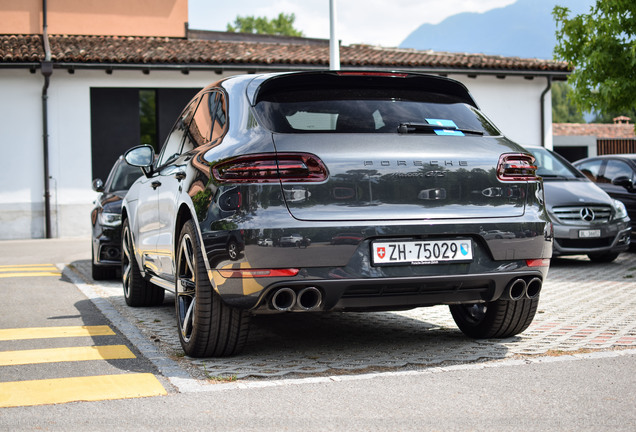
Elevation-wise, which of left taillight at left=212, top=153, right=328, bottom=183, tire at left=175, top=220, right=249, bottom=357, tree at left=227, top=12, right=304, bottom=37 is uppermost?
tree at left=227, top=12, right=304, bottom=37

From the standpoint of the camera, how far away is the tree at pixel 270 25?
3378 inches

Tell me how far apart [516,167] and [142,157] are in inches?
129

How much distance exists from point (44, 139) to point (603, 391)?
2078 centimetres

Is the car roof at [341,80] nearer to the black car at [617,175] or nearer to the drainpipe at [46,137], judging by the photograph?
the black car at [617,175]

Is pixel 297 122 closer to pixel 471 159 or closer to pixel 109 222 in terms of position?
pixel 471 159

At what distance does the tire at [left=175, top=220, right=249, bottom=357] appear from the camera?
205 inches

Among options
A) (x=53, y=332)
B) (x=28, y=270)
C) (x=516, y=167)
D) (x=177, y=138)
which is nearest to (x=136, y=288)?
(x=53, y=332)

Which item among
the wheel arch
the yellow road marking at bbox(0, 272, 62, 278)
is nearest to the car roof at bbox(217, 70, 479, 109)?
the wheel arch

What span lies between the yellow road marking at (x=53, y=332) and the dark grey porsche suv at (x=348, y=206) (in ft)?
4.61

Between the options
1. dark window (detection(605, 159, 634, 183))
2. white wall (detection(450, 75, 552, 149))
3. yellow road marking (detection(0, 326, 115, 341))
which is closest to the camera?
yellow road marking (detection(0, 326, 115, 341))

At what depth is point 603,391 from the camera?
4.48 metres

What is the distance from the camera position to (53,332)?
273 inches

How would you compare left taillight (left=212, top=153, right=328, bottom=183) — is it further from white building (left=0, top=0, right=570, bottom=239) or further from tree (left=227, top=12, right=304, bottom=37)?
tree (left=227, top=12, right=304, bottom=37)

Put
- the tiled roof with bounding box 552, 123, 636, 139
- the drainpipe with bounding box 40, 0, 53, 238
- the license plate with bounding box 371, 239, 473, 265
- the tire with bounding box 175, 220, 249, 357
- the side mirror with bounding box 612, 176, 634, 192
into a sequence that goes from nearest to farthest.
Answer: the license plate with bounding box 371, 239, 473, 265, the tire with bounding box 175, 220, 249, 357, the side mirror with bounding box 612, 176, 634, 192, the drainpipe with bounding box 40, 0, 53, 238, the tiled roof with bounding box 552, 123, 636, 139
